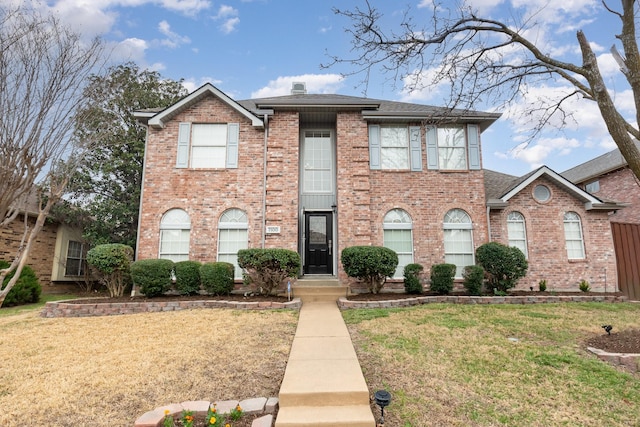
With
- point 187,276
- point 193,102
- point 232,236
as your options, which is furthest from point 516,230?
point 193,102

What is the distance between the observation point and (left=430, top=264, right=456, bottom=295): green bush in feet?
32.1

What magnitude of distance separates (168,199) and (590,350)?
11.2 meters

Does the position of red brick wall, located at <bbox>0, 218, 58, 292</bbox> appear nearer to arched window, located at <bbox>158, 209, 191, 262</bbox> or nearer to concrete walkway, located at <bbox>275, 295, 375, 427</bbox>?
arched window, located at <bbox>158, 209, 191, 262</bbox>

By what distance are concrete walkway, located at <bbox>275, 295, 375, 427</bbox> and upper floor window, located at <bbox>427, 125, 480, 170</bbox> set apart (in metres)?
8.10

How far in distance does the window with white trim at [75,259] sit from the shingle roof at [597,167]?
78.2ft

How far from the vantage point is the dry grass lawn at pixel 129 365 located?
3490 mm

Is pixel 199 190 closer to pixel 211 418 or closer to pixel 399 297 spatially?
pixel 399 297

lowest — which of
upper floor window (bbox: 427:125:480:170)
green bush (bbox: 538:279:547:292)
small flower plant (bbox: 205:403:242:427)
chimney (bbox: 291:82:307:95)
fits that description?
small flower plant (bbox: 205:403:242:427)

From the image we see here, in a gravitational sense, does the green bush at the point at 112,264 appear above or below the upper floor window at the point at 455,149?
below

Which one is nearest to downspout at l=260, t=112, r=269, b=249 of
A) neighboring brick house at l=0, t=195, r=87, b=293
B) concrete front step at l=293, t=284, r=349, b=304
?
concrete front step at l=293, t=284, r=349, b=304

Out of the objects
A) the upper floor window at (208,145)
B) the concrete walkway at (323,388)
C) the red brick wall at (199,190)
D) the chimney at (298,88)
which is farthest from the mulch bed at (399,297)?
the chimney at (298,88)

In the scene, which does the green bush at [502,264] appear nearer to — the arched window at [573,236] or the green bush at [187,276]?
the arched window at [573,236]

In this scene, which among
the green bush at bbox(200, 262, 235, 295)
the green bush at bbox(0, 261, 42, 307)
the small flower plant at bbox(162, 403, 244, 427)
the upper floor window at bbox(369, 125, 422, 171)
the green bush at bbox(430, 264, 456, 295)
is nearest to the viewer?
the small flower plant at bbox(162, 403, 244, 427)

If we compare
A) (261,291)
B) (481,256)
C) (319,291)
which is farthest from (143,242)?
(481,256)
